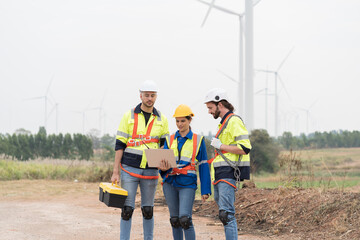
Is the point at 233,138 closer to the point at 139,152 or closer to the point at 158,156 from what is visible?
the point at 158,156

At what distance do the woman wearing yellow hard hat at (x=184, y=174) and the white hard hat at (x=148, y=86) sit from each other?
0.48 meters

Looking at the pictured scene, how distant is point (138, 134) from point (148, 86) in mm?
620

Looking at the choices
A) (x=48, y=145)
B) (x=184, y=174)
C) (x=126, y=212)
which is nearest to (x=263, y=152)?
(x=48, y=145)

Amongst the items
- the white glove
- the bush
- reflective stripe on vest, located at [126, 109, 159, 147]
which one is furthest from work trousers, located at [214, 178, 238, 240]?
the bush

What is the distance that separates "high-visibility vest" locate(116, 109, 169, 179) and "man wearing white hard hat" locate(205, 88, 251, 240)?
78cm

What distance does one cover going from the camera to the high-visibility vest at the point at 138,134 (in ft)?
19.4

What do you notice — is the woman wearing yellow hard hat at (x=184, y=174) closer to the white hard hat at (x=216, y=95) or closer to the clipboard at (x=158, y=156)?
the clipboard at (x=158, y=156)

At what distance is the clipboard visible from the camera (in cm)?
547

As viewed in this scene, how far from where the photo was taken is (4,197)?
49.3ft

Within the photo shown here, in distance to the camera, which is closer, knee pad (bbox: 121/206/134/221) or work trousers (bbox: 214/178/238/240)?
work trousers (bbox: 214/178/238/240)

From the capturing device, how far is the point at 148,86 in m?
5.89

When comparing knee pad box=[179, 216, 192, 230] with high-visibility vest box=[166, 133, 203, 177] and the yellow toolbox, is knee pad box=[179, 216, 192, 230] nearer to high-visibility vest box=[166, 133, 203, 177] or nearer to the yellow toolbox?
high-visibility vest box=[166, 133, 203, 177]

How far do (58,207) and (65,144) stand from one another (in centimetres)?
3957

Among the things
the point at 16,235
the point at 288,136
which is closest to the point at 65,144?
the point at 288,136
